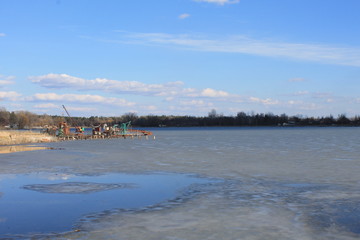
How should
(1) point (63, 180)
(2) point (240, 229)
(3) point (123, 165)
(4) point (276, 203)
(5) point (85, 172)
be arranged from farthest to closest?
(3) point (123, 165) < (5) point (85, 172) < (1) point (63, 180) < (4) point (276, 203) < (2) point (240, 229)

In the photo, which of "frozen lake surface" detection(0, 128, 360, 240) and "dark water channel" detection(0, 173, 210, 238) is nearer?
"frozen lake surface" detection(0, 128, 360, 240)

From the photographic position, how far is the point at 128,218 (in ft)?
32.4

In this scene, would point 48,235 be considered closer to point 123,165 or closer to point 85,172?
point 85,172

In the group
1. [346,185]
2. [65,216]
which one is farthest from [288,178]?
[65,216]

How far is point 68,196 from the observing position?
42.4 feet

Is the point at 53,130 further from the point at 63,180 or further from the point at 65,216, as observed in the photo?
the point at 65,216

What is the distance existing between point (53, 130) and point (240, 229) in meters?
67.8

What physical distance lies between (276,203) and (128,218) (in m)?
4.32

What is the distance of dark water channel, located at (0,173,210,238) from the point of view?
963cm

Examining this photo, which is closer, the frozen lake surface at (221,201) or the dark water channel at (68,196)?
the frozen lake surface at (221,201)

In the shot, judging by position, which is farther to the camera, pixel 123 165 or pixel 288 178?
pixel 123 165

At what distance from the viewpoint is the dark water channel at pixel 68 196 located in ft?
31.6

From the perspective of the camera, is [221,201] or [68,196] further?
[68,196]

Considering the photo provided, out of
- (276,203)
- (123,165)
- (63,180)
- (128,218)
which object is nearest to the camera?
(128,218)
